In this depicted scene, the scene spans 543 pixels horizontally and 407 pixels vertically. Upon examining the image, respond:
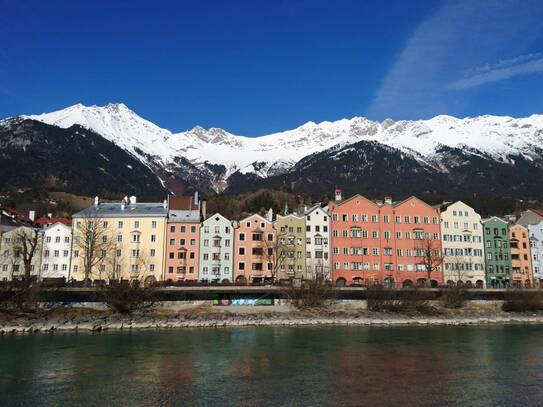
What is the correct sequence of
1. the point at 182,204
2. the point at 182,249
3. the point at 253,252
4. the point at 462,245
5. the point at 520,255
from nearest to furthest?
the point at 182,249, the point at 253,252, the point at 462,245, the point at 182,204, the point at 520,255

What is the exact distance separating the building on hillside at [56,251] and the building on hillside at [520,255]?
75850mm

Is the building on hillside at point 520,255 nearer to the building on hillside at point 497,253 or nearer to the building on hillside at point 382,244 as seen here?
the building on hillside at point 497,253

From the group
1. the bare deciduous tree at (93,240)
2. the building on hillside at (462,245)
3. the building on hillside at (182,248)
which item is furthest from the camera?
the building on hillside at (462,245)

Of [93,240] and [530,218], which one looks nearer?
[93,240]

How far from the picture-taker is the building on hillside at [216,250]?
83688mm

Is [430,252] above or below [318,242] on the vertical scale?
below

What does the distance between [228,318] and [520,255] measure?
191ft

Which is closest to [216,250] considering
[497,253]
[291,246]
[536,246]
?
[291,246]

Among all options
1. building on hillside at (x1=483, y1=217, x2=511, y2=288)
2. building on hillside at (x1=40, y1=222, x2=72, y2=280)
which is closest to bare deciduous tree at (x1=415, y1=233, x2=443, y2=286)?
building on hillside at (x1=483, y1=217, x2=511, y2=288)

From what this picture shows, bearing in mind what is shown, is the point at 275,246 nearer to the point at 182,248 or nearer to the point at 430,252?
the point at 182,248

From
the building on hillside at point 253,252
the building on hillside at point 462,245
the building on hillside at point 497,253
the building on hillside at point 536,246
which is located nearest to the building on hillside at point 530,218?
the building on hillside at point 536,246

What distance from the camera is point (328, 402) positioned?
25.4 metres

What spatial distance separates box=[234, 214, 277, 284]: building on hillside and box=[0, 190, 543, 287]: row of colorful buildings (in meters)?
0.16

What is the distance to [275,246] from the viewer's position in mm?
82250
